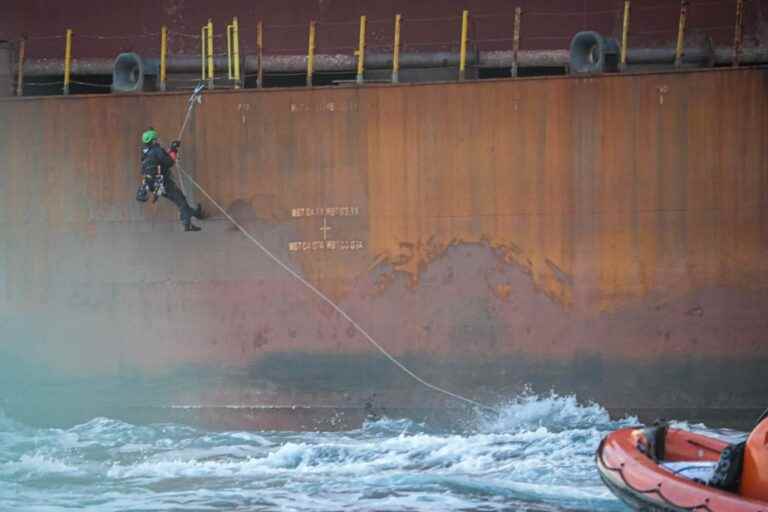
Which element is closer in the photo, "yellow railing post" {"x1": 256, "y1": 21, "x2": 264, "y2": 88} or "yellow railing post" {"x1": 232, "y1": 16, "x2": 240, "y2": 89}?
"yellow railing post" {"x1": 256, "y1": 21, "x2": 264, "y2": 88}

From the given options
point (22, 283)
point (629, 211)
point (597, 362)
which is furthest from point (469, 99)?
point (22, 283)

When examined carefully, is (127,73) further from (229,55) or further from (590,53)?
(590,53)

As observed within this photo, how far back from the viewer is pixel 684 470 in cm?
931

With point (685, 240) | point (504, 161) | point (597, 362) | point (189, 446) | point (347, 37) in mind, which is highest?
point (347, 37)

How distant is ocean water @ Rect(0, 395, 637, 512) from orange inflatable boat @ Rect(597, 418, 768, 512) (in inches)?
34.2

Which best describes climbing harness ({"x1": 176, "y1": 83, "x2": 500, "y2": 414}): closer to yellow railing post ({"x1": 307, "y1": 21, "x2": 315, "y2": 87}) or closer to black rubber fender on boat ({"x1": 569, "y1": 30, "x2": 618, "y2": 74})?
yellow railing post ({"x1": 307, "y1": 21, "x2": 315, "y2": 87})

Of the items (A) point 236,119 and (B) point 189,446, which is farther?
(A) point 236,119

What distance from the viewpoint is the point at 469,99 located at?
13.7m

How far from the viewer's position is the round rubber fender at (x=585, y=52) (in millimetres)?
13789

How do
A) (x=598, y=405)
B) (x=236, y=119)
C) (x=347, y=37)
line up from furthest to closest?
(x=347, y=37), (x=236, y=119), (x=598, y=405)

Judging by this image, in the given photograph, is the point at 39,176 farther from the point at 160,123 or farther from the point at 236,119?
the point at 236,119

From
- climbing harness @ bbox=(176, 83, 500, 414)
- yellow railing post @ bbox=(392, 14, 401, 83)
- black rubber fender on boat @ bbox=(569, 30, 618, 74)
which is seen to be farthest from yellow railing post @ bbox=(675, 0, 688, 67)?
climbing harness @ bbox=(176, 83, 500, 414)

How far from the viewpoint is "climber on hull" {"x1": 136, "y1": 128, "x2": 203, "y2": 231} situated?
1352 cm

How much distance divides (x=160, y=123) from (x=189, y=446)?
13.2ft
